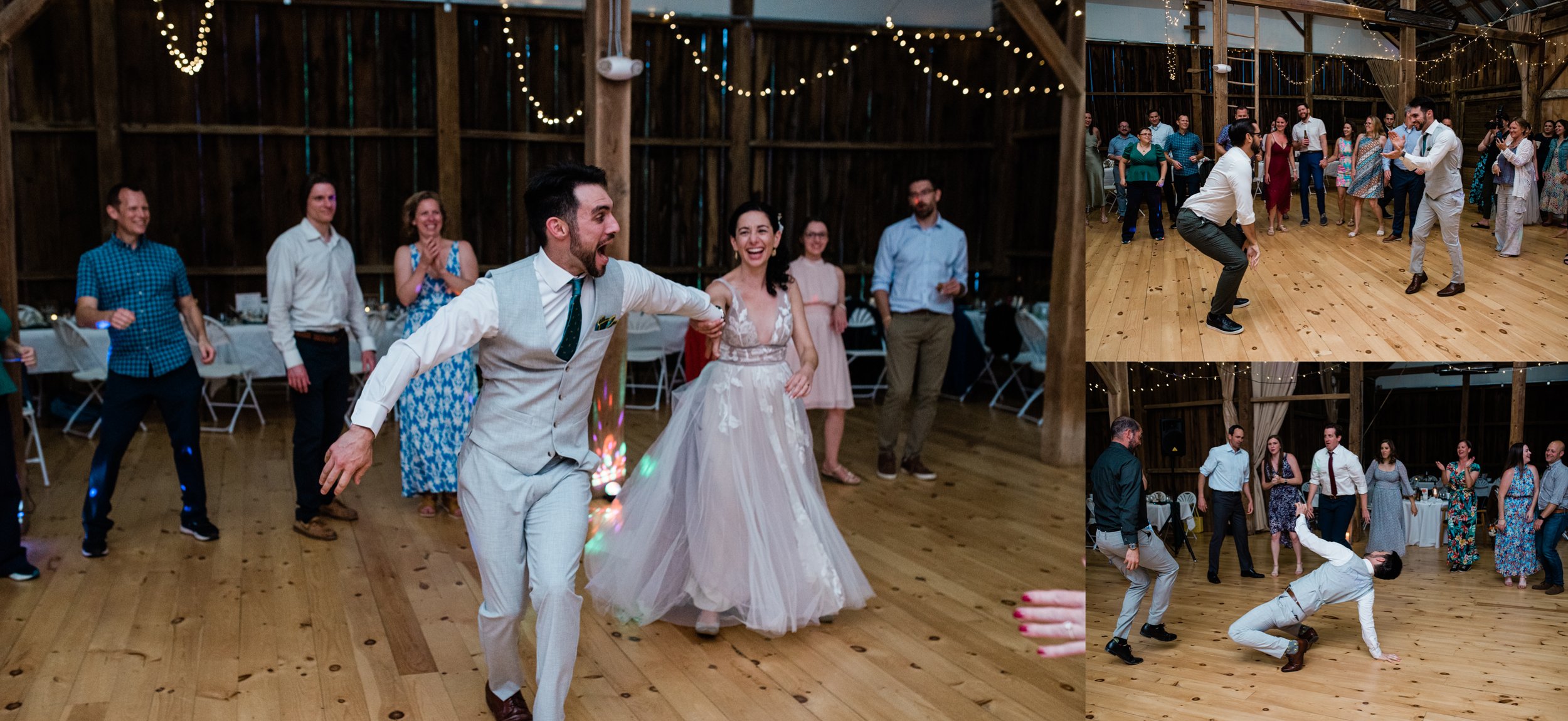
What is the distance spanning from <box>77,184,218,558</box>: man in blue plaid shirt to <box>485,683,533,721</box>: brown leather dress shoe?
219 cm

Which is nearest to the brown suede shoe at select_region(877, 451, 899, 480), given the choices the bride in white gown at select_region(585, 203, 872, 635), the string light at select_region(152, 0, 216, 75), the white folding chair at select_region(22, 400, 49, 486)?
the bride in white gown at select_region(585, 203, 872, 635)

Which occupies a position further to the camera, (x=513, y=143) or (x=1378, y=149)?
(x=513, y=143)

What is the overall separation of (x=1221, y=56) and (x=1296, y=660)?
60cm

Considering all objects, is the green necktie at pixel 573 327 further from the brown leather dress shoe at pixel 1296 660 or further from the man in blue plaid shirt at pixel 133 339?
the man in blue plaid shirt at pixel 133 339

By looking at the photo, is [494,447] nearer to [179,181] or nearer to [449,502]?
[449,502]

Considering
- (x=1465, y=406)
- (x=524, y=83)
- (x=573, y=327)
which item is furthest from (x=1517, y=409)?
(x=524, y=83)

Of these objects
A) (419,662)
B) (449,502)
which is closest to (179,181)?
(449,502)

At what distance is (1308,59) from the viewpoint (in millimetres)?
1028

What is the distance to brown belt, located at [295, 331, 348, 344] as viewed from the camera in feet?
15.2

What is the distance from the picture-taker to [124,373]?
4.33 metres

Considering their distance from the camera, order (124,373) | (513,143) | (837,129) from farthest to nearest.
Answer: (837,129) < (513,143) < (124,373)

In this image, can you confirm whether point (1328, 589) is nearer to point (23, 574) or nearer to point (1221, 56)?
point (1221, 56)

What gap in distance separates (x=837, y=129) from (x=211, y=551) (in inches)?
253

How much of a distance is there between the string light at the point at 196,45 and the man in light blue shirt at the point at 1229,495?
8.93 metres
